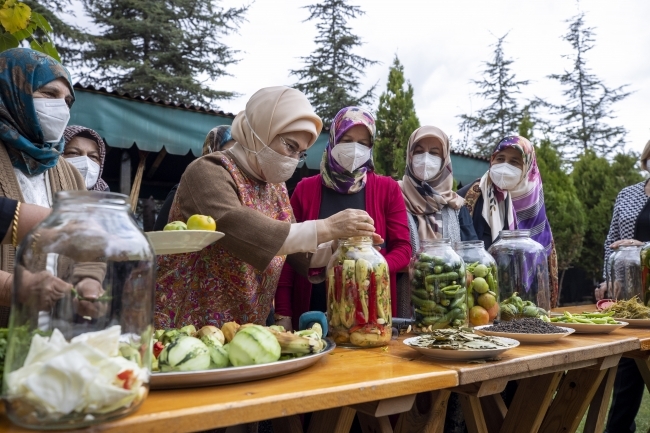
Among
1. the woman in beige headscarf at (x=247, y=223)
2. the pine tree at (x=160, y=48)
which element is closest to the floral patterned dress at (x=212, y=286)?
the woman in beige headscarf at (x=247, y=223)

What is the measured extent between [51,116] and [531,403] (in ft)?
6.63

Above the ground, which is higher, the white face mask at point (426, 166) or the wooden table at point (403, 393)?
the white face mask at point (426, 166)

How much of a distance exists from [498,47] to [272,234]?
2529 cm

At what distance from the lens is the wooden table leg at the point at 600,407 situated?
201 cm

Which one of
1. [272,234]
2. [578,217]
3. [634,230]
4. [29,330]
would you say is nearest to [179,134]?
[272,234]

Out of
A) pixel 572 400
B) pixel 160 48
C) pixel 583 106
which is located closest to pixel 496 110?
pixel 583 106

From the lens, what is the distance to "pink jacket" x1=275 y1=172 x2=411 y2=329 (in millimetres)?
2303

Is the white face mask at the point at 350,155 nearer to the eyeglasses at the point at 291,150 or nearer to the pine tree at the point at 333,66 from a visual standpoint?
the eyeglasses at the point at 291,150

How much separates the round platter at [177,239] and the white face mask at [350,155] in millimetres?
1244

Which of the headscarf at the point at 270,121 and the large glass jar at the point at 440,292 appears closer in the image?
the large glass jar at the point at 440,292

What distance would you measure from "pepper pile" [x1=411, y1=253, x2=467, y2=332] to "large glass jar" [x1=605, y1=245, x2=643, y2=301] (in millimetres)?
1273

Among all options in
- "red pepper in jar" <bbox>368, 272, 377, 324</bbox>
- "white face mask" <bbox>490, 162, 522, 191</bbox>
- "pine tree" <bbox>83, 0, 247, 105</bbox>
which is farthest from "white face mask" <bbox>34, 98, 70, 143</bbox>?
"pine tree" <bbox>83, 0, 247, 105</bbox>

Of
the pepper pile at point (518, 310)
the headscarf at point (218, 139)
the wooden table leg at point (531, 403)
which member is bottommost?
the wooden table leg at point (531, 403)

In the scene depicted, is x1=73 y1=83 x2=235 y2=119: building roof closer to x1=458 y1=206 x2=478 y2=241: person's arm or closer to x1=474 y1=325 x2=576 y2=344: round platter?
x1=458 y1=206 x2=478 y2=241: person's arm
